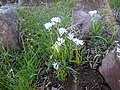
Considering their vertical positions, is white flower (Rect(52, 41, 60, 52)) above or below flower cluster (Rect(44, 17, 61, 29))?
below

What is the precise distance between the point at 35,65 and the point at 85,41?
539mm

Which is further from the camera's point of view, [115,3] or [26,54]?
[115,3]

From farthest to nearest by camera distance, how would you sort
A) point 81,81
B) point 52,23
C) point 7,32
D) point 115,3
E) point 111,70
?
1. point 115,3
2. point 7,32
3. point 52,23
4. point 81,81
5. point 111,70

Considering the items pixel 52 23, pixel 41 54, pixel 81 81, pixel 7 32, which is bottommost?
pixel 81 81

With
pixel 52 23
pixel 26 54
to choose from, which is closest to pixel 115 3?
pixel 52 23

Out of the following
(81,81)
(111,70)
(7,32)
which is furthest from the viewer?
(7,32)

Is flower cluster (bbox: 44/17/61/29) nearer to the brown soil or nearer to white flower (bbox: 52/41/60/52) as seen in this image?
white flower (bbox: 52/41/60/52)

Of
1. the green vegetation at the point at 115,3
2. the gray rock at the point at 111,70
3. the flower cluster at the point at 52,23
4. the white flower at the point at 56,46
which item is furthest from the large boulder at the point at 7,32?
the green vegetation at the point at 115,3

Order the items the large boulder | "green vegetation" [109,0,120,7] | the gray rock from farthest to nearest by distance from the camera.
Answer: "green vegetation" [109,0,120,7], the large boulder, the gray rock

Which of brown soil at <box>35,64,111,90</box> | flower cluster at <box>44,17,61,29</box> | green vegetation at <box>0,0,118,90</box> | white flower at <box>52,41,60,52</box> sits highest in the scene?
flower cluster at <box>44,17,61,29</box>

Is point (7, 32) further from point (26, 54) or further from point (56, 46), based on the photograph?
point (56, 46)

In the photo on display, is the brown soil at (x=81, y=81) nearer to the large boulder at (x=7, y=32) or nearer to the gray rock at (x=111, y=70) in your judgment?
the gray rock at (x=111, y=70)

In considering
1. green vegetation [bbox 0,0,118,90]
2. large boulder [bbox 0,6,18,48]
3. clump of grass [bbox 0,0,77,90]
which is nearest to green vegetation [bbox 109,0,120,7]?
clump of grass [bbox 0,0,77,90]

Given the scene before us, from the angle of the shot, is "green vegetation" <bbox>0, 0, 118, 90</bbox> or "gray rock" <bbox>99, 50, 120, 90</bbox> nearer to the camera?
"gray rock" <bbox>99, 50, 120, 90</bbox>
